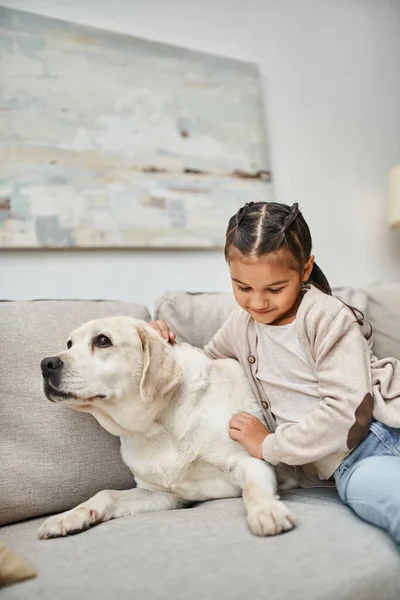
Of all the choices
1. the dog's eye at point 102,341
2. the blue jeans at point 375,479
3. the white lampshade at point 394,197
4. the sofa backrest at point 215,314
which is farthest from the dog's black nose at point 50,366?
the white lampshade at point 394,197

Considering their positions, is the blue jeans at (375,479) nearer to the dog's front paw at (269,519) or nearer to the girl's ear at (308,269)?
the dog's front paw at (269,519)

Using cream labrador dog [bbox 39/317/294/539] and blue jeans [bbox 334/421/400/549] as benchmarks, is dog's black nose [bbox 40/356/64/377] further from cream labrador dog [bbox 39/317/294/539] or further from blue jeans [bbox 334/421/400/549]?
blue jeans [bbox 334/421/400/549]

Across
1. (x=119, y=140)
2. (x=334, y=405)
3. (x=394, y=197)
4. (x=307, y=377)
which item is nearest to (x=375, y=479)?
(x=334, y=405)

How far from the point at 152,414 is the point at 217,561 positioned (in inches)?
17.5

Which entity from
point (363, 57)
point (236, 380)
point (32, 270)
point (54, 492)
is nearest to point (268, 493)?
point (236, 380)

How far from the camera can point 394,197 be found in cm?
283

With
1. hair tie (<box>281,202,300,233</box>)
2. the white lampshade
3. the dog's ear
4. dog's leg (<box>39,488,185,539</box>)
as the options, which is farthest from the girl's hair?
the white lampshade

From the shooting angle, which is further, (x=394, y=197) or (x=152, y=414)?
(x=394, y=197)

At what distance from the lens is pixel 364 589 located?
3.40ft

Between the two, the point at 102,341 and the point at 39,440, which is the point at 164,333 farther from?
the point at 39,440

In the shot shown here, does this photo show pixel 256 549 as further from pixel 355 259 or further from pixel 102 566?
pixel 355 259

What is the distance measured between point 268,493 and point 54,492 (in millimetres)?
574

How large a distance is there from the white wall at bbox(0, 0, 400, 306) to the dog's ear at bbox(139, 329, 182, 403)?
918 millimetres

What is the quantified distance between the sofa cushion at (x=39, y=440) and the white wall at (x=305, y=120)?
1.94 ft
